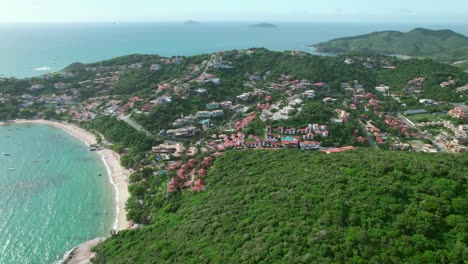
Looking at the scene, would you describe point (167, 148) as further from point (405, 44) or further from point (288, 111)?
point (405, 44)

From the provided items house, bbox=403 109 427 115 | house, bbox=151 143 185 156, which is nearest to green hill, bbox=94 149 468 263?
house, bbox=151 143 185 156

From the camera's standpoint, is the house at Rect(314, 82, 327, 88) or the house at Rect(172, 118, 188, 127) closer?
the house at Rect(172, 118, 188, 127)

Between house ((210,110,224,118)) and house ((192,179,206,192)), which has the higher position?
house ((210,110,224,118))

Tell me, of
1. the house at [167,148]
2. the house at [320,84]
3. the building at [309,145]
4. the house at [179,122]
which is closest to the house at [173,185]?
the house at [167,148]

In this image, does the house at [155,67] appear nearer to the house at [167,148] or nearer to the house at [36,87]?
the house at [36,87]

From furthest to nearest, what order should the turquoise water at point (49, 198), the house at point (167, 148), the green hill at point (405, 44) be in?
the green hill at point (405, 44), the house at point (167, 148), the turquoise water at point (49, 198)

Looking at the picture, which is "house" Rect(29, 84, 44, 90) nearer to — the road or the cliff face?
the road

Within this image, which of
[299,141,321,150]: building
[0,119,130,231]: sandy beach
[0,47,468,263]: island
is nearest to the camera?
[0,47,468,263]: island
